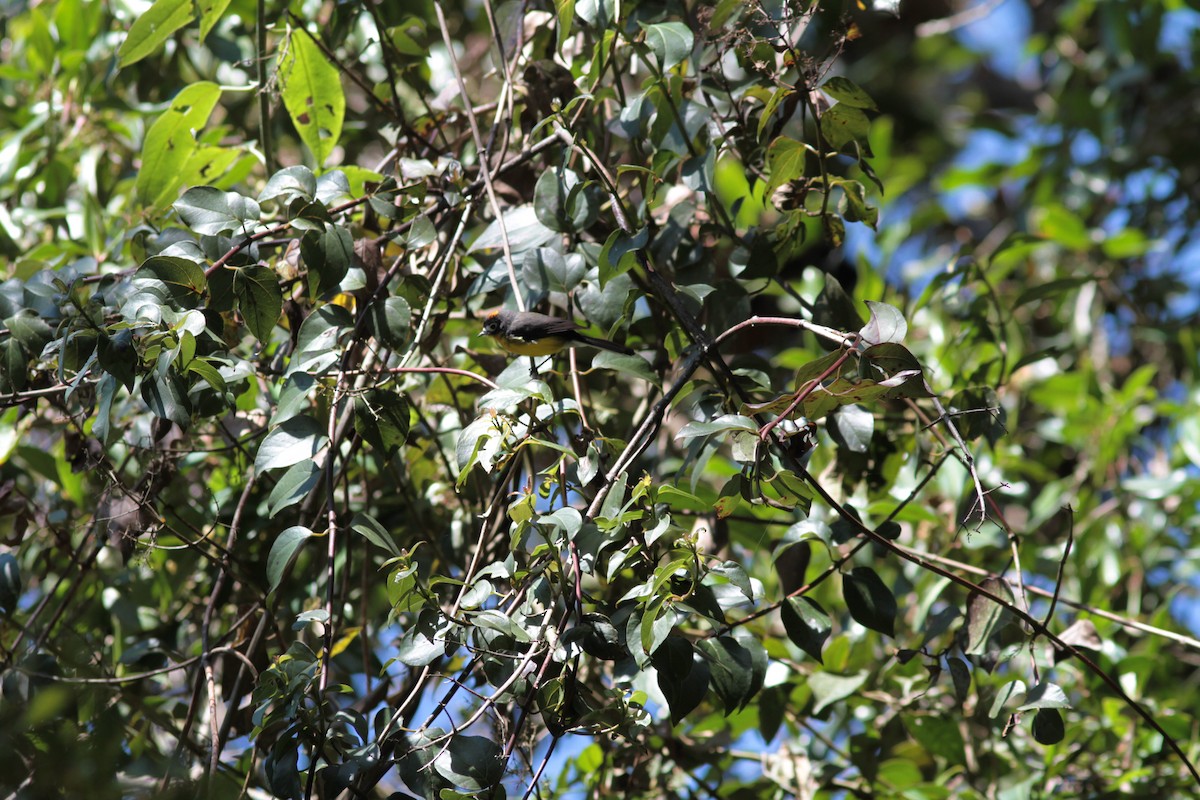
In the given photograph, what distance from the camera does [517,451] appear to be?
1.11 meters

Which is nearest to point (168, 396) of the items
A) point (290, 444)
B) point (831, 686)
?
point (290, 444)

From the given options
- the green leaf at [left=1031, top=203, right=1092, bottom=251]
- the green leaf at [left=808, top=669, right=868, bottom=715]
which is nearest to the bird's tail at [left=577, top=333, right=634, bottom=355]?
the green leaf at [left=808, top=669, right=868, bottom=715]

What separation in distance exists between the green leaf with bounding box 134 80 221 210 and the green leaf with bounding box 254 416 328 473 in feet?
2.05

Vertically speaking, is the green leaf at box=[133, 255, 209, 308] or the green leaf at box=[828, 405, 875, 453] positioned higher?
the green leaf at box=[133, 255, 209, 308]

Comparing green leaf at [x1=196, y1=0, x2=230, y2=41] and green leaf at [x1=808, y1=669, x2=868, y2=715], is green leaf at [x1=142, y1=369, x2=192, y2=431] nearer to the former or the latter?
green leaf at [x1=196, y1=0, x2=230, y2=41]

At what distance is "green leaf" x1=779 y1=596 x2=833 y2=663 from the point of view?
1245 mm

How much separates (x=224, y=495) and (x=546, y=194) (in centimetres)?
74

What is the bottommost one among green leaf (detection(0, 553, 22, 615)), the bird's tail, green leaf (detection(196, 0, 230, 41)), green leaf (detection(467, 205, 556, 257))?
green leaf (detection(0, 553, 22, 615))

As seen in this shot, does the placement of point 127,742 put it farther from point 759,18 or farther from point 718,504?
point 759,18

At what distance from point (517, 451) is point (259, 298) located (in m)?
0.37

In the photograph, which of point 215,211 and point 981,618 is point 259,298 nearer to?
point 215,211

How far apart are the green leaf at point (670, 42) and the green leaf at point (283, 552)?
0.71 m

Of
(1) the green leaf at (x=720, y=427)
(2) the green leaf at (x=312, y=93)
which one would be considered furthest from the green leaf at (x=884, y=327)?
(2) the green leaf at (x=312, y=93)

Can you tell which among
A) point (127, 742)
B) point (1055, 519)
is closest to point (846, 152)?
point (127, 742)
